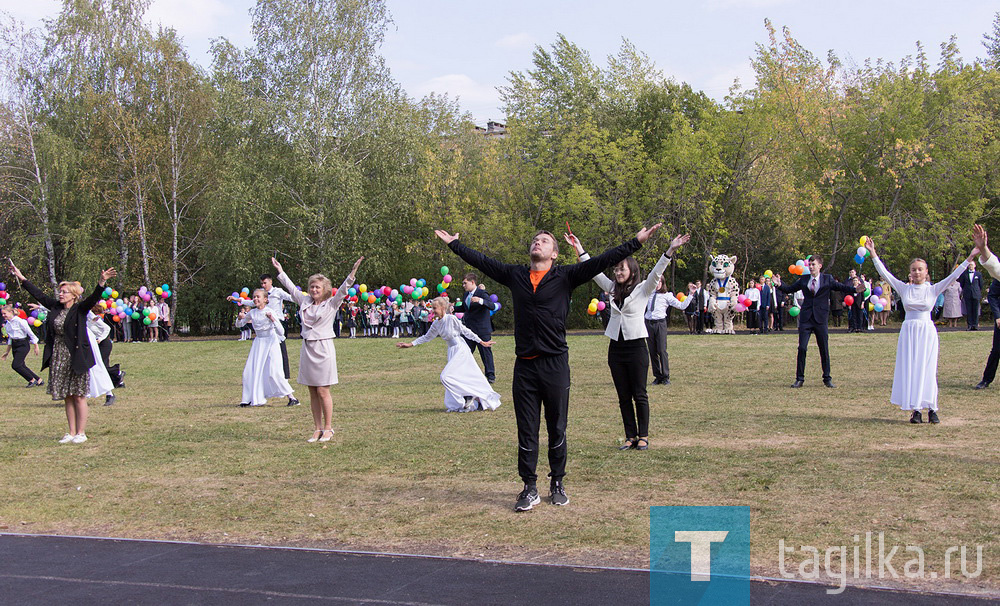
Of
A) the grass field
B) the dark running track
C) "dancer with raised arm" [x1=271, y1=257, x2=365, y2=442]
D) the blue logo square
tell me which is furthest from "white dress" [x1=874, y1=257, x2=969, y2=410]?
"dancer with raised arm" [x1=271, y1=257, x2=365, y2=442]

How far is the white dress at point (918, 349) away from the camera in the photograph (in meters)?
9.97

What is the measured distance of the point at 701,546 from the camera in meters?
5.54

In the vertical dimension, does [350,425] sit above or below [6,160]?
below

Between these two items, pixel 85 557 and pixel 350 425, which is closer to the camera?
pixel 85 557

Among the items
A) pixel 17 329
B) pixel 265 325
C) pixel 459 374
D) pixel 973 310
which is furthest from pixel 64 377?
pixel 973 310

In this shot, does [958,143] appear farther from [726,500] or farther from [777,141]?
[726,500]

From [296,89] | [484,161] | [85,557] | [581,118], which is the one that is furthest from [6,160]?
[85,557]

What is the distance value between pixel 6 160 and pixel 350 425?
124ft

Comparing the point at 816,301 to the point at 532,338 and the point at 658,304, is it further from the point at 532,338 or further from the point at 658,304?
the point at 532,338

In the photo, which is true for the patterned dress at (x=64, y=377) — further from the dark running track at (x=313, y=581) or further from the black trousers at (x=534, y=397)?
the black trousers at (x=534, y=397)

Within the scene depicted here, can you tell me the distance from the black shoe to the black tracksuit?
216 mm

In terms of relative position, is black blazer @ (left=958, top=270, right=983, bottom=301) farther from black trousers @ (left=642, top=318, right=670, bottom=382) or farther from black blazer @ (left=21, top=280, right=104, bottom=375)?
black blazer @ (left=21, top=280, right=104, bottom=375)

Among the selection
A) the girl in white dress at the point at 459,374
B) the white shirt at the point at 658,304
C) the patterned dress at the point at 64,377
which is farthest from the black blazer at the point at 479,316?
the patterned dress at the point at 64,377

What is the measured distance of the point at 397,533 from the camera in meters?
6.17
